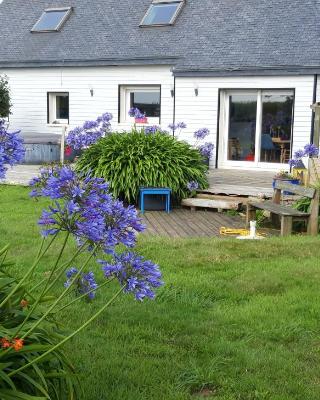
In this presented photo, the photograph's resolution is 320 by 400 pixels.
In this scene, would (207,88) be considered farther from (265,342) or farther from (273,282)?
(265,342)

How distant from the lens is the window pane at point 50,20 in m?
20.6

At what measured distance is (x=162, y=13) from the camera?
1927cm

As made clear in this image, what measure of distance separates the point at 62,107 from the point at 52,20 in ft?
10.6

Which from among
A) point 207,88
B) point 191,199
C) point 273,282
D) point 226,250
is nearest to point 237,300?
point 273,282

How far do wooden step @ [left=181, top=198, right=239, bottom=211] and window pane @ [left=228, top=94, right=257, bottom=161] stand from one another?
217 inches

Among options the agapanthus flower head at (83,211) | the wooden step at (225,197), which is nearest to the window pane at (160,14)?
the wooden step at (225,197)

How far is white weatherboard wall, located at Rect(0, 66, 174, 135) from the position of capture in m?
18.0

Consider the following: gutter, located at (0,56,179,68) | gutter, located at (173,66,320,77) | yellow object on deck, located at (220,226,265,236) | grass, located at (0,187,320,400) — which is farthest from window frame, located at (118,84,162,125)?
grass, located at (0,187,320,400)

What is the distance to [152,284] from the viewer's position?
3.10m

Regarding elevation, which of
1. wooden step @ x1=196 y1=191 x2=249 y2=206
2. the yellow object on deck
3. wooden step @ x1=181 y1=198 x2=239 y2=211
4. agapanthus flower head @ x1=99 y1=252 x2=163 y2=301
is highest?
agapanthus flower head @ x1=99 y1=252 x2=163 y2=301

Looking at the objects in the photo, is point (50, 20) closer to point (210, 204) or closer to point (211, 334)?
point (210, 204)

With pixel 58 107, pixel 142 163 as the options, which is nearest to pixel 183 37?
pixel 58 107

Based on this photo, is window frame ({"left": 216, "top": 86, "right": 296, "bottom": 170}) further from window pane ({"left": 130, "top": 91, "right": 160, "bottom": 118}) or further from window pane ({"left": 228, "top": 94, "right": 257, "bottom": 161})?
window pane ({"left": 130, "top": 91, "right": 160, "bottom": 118})

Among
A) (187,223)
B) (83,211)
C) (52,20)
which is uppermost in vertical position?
(52,20)
